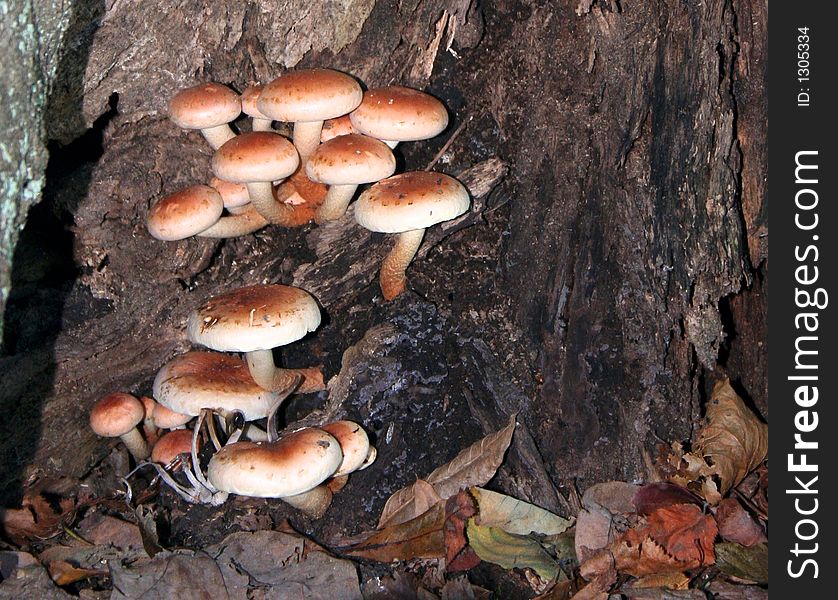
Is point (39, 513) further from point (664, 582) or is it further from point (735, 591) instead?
point (735, 591)

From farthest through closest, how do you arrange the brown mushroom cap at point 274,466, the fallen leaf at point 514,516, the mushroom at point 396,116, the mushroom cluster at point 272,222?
the fallen leaf at point 514,516 → the mushroom at point 396,116 → the mushroom cluster at point 272,222 → the brown mushroom cap at point 274,466

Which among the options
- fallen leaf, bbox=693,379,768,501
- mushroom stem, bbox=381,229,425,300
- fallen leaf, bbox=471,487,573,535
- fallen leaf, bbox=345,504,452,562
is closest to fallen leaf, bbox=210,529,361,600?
fallen leaf, bbox=345,504,452,562

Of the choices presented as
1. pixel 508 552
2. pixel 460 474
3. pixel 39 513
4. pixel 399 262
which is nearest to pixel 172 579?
pixel 39 513

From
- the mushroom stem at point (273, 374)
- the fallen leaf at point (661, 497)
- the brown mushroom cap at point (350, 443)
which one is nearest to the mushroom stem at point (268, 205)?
the mushroom stem at point (273, 374)

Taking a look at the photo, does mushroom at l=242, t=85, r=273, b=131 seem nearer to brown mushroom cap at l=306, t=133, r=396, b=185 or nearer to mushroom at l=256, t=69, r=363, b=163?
mushroom at l=256, t=69, r=363, b=163

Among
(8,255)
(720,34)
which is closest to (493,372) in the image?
(720,34)

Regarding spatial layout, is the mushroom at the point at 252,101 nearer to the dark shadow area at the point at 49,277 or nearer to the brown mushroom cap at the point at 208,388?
the dark shadow area at the point at 49,277
